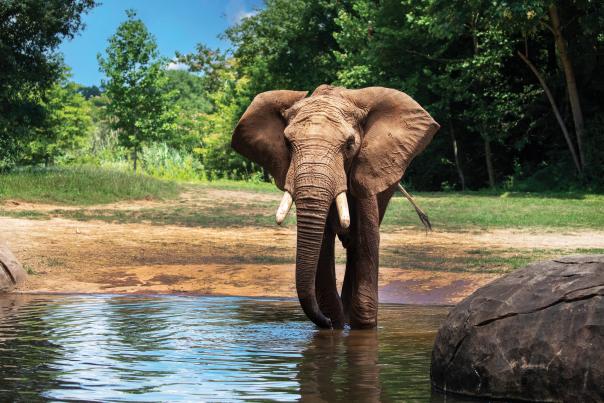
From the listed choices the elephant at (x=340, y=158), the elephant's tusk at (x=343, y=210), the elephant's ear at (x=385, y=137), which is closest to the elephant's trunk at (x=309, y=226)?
the elephant at (x=340, y=158)

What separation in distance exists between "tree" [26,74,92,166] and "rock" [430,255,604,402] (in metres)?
41.1

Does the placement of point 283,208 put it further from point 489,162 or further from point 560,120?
point 489,162

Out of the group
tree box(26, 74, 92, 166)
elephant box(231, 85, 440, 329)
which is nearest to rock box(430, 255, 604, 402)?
elephant box(231, 85, 440, 329)

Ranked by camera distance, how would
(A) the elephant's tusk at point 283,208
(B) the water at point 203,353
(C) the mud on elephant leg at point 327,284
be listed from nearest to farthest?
(B) the water at point 203,353 → (A) the elephant's tusk at point 283,208 → (C) the mud on elephant leg at point 327,284

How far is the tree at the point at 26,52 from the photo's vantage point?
29219 millimetres

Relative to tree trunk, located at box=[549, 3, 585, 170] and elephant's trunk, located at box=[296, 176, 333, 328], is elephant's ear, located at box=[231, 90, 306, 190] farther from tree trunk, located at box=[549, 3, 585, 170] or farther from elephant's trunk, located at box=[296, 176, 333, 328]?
tree trunk, located at box=[549, 3, 585, 170]

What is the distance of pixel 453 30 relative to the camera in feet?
101

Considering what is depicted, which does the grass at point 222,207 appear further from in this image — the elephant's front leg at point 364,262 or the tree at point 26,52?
the elephant's front leg at point 364,262

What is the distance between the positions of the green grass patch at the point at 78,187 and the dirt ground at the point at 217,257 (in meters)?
2.14

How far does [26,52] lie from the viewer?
30625 millimetres

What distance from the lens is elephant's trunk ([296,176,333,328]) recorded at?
27.3 ft

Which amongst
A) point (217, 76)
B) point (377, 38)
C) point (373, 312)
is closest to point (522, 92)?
point (377, 38)

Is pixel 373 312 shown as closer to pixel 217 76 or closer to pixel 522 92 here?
pixel 522 92

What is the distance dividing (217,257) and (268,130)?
6.37 meters
